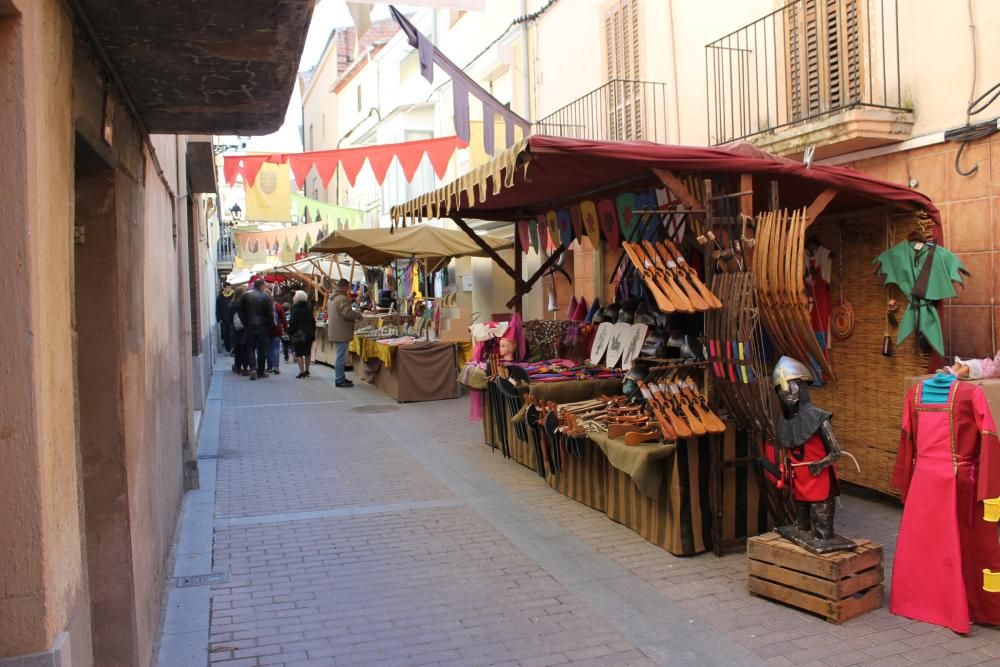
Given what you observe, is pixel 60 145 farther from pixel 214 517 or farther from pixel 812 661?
pixel 214 517

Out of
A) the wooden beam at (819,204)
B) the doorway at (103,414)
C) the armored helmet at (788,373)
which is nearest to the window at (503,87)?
the wooden beam at (819,204)

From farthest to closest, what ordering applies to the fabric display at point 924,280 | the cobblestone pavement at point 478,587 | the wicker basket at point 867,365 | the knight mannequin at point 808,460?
the wicker basket at point 867,365, the fabric display at point 924,280, the knight mannequin at point 808,460, the cobblestone pavement at point 478,587

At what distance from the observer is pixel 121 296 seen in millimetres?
3668

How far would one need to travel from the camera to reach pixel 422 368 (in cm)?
1288

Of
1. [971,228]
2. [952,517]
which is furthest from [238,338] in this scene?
[952,517]

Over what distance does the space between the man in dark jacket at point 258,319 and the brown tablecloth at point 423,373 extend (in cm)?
378

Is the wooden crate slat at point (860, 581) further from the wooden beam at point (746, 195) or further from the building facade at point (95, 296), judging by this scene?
the building facade at point (95, 296)

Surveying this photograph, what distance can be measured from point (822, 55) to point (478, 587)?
6074mm

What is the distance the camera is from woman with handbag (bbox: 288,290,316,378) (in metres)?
16.5

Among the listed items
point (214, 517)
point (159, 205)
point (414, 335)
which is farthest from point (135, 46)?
point (414, 335)

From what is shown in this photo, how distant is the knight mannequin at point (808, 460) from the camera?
14.6 feet

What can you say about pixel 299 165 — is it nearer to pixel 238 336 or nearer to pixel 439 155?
pixel 439 155

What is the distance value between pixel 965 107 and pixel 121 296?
20.2ft

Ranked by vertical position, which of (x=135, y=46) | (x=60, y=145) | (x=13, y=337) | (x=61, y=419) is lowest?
(x=61, y=419)
